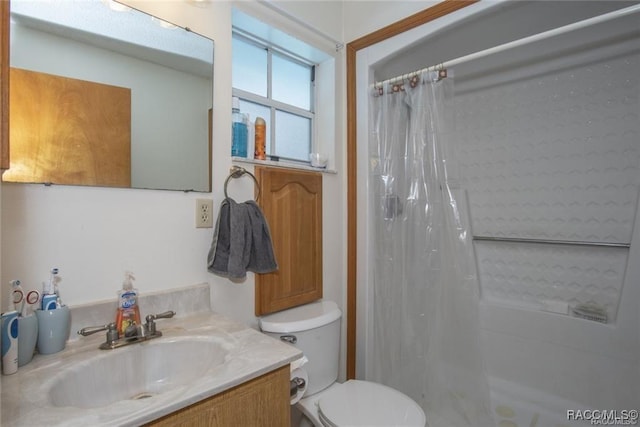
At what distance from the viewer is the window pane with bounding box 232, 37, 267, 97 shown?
5.25ft

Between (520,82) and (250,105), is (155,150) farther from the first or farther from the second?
(520,82)

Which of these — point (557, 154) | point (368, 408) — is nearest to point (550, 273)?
point (557, 154)

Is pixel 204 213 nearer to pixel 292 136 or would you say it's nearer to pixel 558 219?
pixel 292 136

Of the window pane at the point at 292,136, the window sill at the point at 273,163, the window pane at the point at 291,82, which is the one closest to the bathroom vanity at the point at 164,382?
the window sill at the point at 273,163

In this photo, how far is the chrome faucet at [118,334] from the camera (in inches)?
35.6

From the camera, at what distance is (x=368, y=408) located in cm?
124

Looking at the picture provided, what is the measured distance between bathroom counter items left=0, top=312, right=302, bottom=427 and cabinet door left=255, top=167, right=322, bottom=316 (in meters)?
0.38

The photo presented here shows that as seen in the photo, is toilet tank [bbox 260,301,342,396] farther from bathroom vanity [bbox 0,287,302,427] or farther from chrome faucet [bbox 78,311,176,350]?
chrome faucet [bbox 78,311,176,350]

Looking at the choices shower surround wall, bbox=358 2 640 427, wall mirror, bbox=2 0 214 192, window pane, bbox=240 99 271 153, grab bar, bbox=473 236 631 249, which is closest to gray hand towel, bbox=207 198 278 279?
wall mirror, bbox=2 0 214 192

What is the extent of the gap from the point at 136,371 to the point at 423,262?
125cm

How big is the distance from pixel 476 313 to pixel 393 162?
0.82m

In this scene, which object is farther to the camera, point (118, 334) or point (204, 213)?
point (204, 213)

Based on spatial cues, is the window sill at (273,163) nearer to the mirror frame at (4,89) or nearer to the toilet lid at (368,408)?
the mirror frame at (4,89)

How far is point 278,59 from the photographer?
1.78 metres
